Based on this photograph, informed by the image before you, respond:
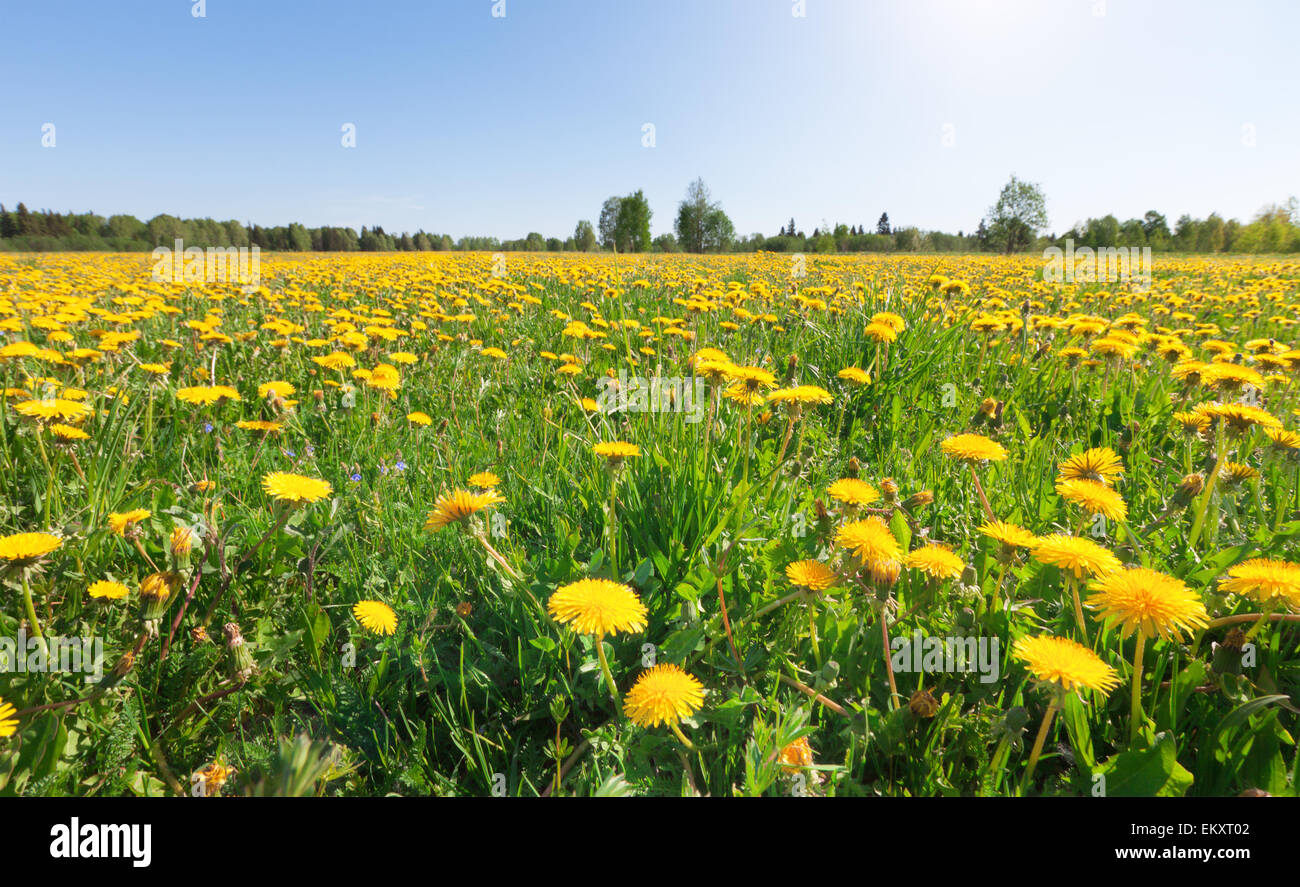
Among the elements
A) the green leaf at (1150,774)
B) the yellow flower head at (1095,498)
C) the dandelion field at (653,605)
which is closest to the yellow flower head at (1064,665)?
the dandelion field at (653,605)

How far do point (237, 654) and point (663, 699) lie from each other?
105 cm

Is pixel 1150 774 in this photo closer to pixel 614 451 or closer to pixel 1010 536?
pixel 1010 536

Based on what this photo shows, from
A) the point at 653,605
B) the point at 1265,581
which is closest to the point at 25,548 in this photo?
the point at 653,605

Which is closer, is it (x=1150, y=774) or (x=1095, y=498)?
(x=1150, y=774)

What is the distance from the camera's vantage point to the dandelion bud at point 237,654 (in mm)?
1390

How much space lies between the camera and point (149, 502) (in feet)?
7.35

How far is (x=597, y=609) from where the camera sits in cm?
119

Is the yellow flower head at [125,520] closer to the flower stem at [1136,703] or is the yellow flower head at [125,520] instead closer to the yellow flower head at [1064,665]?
the yellow flower head at [1064,665]

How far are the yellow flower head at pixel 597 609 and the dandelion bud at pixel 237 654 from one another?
0.81 meters

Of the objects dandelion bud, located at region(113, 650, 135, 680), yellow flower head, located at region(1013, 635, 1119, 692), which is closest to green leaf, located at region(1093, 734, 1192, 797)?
yellow flower head, located at region(1013, 635, 1119, 692)

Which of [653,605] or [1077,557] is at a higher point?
[1077,557]

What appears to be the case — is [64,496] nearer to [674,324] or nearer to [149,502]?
[149,502]

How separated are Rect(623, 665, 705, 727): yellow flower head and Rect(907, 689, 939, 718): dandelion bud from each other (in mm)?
461
